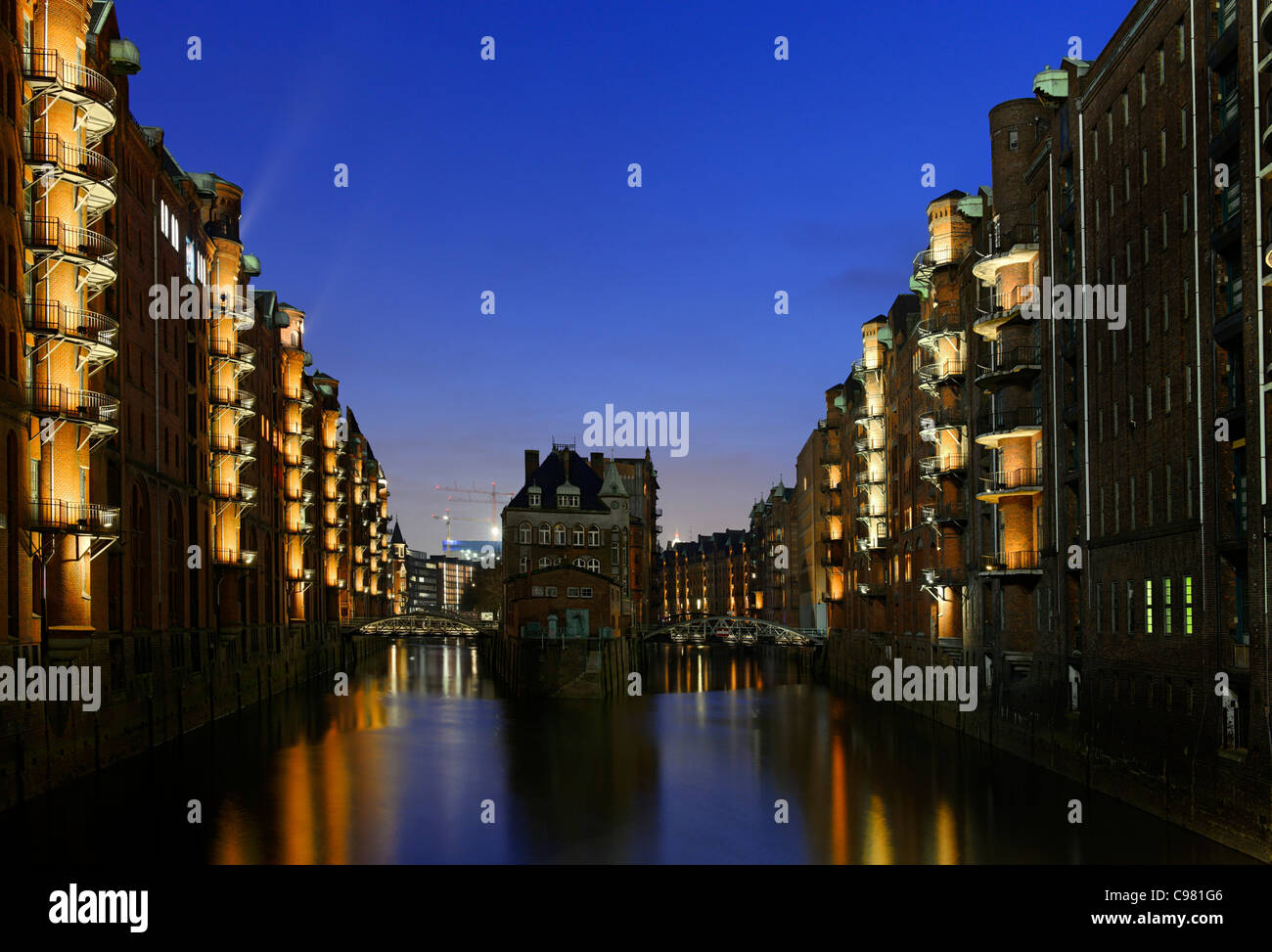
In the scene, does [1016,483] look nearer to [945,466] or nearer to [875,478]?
[945,466]

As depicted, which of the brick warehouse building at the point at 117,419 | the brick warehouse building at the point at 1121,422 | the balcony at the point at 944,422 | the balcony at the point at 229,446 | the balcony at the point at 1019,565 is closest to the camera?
the brick warehouse building at the point at 1121,422

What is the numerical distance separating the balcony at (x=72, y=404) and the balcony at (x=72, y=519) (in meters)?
2.55

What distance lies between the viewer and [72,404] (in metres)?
39.0

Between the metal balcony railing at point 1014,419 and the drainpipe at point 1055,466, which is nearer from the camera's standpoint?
the drainpipe at point 1055,466

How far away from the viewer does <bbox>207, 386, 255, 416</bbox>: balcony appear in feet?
213

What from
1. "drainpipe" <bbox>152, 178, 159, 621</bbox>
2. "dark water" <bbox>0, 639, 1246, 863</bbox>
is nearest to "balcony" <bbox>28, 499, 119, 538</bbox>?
"dark water" <bbox>0, 639, 1246, 863</bbox>

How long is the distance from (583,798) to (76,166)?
85.0 feet

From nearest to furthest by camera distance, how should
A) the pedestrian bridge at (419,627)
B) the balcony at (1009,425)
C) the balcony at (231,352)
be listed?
1. the balcony at (1009,425)
2. the balcony at (231,352)
3. the pedestrian bridge at (419,627)

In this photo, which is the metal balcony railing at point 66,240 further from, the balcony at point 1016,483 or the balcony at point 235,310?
the balcony at point 1016,483

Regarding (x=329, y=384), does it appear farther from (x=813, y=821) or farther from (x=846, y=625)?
(x=813, y=821)

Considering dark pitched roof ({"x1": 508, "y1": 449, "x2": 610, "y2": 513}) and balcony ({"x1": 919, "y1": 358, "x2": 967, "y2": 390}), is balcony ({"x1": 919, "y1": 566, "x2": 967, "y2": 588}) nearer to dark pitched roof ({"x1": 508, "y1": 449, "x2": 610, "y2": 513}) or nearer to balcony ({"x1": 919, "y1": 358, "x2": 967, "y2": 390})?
balcony ({"x1": 919, "y1": 358, "x2": 967, "y2": 390})

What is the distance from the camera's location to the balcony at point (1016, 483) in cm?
4600

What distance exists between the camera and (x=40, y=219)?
38188 mm

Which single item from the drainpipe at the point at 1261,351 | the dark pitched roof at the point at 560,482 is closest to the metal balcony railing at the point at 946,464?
the drainpipe at the point at 1261,351
